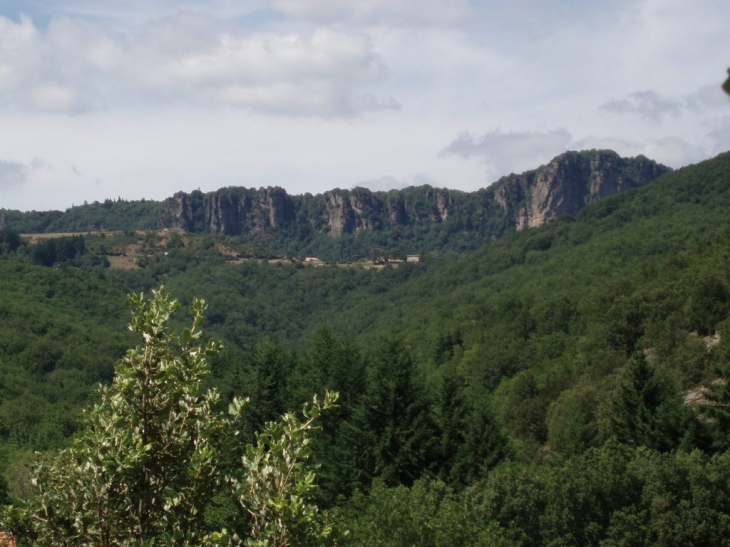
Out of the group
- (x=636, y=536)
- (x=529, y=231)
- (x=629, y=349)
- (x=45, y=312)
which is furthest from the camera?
(x=529, y=231)

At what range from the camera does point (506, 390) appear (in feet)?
200

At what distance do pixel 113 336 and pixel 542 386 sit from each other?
5771 centimetres

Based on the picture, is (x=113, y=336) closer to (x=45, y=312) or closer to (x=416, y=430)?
(x=45, y=312)

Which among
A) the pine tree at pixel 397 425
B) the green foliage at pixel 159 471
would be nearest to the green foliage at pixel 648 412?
the pine tree at pixel 397 425

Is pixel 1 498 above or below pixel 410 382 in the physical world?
below

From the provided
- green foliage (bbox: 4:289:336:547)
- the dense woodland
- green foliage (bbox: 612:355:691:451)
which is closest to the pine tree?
the dense woodland

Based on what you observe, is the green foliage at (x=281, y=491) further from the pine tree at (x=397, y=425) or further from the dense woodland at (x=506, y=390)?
the pine tree at (x=397, y=425)

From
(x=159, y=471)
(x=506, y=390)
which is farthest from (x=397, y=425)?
(x=506, y=390)

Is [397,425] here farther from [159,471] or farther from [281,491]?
[281,491]

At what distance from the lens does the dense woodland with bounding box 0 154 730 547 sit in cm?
2020

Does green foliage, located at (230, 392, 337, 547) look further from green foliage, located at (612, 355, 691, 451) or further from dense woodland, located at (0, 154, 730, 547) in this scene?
green foliage, located at (612, 355, 691, 451)

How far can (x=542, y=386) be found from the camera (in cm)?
5219

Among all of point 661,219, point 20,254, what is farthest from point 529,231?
point 20,254

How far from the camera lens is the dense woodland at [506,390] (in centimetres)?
2020
